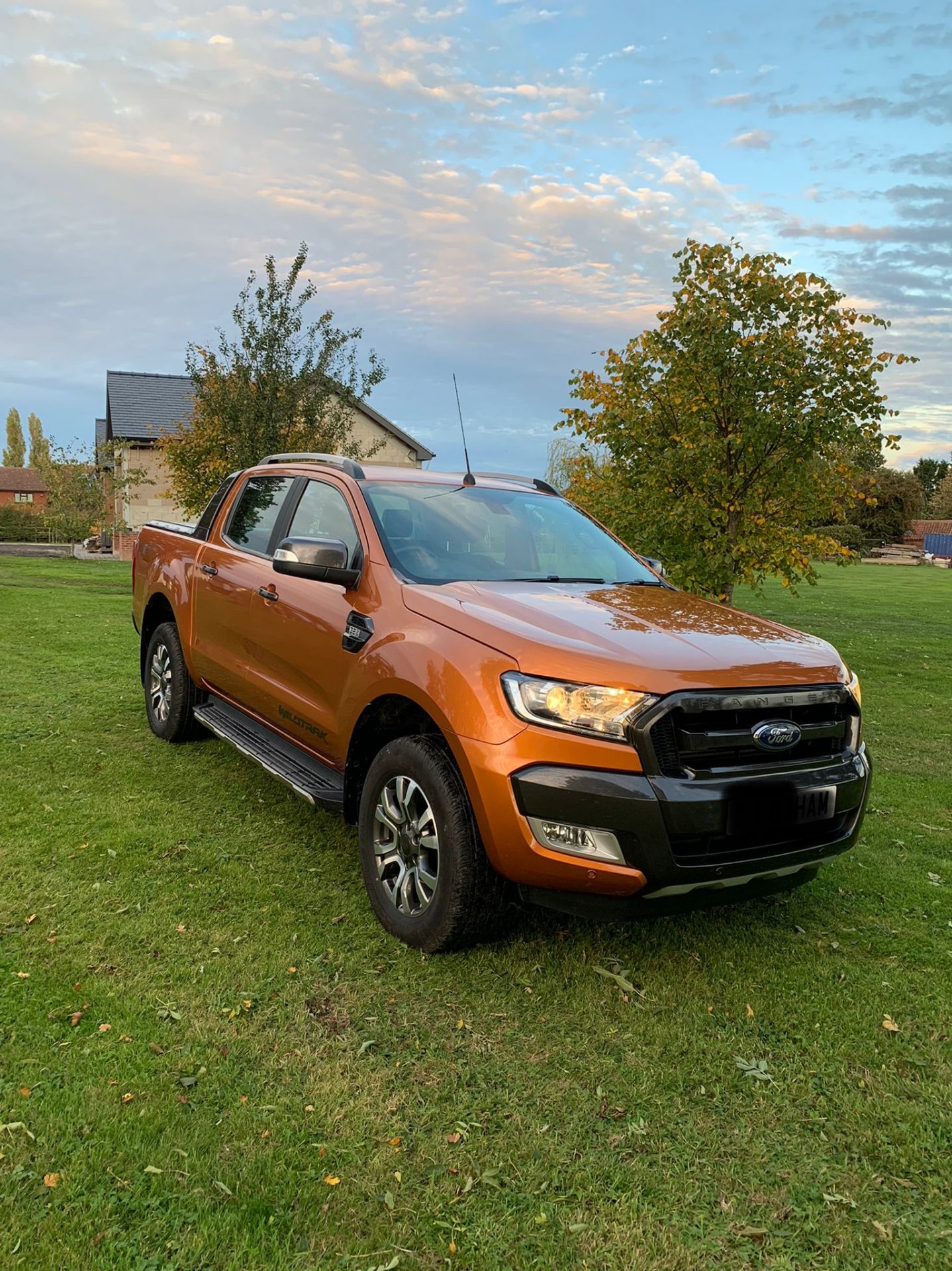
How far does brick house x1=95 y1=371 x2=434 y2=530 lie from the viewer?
31.8 metres

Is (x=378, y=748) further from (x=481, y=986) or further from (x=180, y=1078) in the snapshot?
(x=180, y=1078)

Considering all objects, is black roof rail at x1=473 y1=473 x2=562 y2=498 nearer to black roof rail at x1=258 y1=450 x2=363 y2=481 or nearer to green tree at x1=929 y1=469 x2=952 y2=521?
black roof rail at x1=258 y1=450 x2=363 y2=481

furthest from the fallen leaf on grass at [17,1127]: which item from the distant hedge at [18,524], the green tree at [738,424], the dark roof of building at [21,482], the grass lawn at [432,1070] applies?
the dark roof of building at [21,482]

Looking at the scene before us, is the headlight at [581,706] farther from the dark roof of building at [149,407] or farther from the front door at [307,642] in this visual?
the dark roof of building at [149,407]

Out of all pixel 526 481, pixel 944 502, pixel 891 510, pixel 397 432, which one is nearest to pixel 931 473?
pixel 944 502

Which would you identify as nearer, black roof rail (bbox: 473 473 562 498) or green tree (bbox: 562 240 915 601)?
black roof rail (bbox: 473 473 562 498)

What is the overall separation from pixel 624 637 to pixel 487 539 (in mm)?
1347

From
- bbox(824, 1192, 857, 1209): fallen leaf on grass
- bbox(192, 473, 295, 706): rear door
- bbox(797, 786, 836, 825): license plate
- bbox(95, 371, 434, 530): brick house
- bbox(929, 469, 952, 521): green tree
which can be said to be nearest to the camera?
bbox(824, 1192, 857, 1209): fallen leaf on grass

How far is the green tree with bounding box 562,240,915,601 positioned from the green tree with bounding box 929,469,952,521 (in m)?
A: 85.9

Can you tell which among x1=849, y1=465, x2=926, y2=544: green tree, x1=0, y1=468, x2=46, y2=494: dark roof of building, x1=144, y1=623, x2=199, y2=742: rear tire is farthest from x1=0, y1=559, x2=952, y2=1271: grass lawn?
x1=0, y1=468, x2=46, y2=494: dark roof of building

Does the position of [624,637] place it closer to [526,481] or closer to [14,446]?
[526,481]

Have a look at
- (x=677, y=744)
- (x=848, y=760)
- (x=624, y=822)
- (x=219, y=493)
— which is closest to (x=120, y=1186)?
(x=624, y=822)

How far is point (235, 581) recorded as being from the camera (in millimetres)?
4980

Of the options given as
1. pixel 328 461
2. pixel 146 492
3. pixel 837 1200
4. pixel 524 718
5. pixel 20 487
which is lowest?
pixel 837 1200
